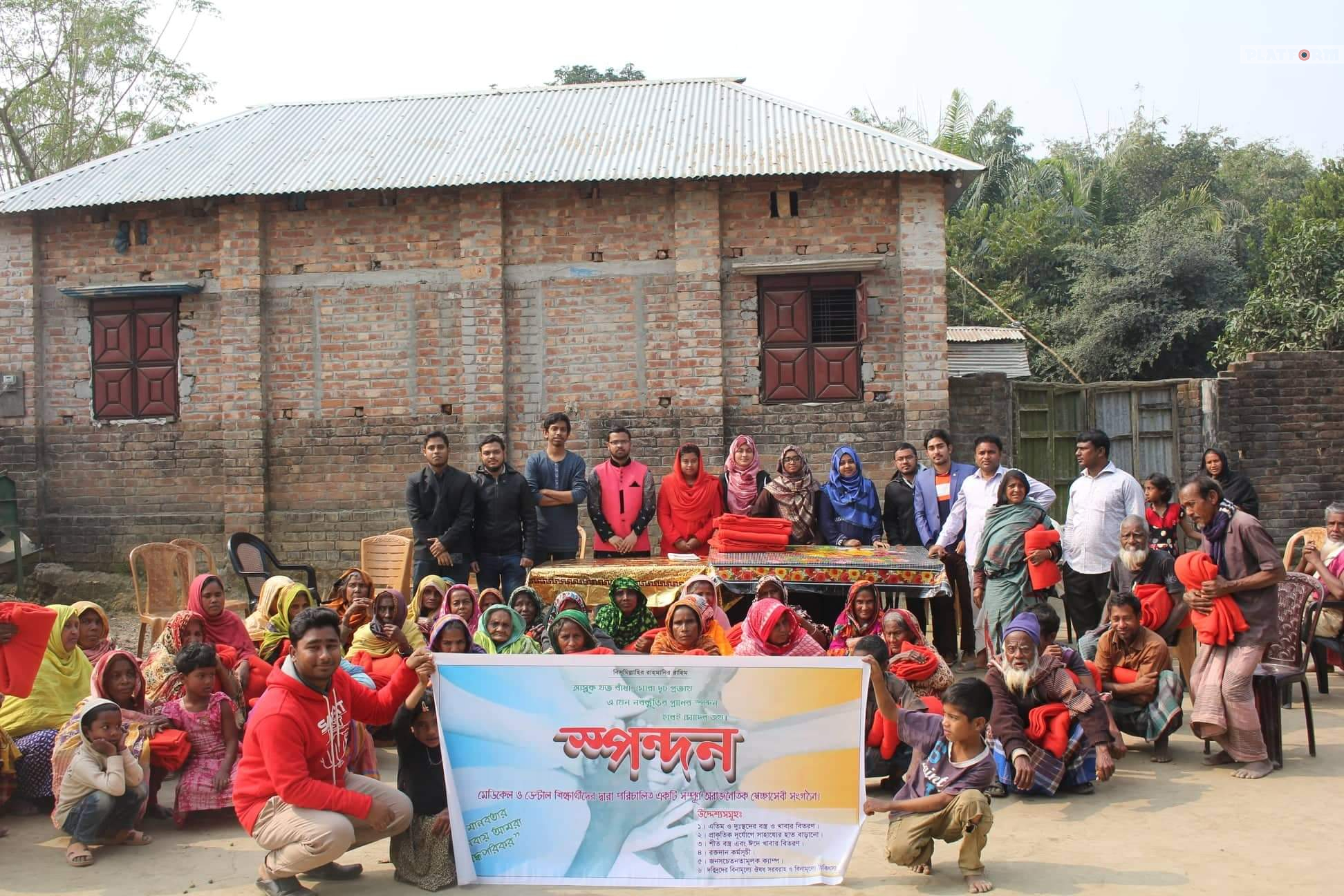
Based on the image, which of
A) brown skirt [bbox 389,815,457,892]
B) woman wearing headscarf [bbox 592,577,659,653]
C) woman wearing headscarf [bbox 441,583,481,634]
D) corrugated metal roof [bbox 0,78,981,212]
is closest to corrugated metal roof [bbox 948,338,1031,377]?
corrugated metal roof [bbox 0,78,981,212]

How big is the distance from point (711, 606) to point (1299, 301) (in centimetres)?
1339

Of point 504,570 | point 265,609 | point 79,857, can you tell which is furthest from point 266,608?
point 79,857

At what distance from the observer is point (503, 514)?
7973mm

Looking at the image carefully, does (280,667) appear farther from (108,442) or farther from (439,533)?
(108,442)

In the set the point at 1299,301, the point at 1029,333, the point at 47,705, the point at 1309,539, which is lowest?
the point at 47,705

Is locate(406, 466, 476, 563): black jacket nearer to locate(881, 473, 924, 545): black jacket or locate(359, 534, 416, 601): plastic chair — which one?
locate(359, 534, 416, 601): plastic chair

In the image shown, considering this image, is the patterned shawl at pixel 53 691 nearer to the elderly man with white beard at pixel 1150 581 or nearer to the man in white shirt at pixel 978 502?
the man in white shirt at pixel 978 502

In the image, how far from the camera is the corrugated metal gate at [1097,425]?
1263 cm

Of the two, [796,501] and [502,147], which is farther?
[502,147]

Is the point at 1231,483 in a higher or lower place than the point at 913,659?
higher

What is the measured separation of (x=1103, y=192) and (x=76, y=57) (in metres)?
21.0

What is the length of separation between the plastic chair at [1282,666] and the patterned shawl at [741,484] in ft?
11.2

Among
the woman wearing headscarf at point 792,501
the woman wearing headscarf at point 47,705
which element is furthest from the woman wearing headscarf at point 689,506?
the woman wearing headscarf at point 47,705

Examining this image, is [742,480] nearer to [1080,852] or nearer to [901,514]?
[901,514]
